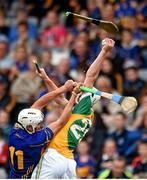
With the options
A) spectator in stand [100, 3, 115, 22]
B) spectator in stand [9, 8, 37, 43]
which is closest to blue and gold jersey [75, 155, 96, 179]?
spectator in stand [100, 3, 115, 22]

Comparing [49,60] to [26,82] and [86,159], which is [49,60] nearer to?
[26,82]

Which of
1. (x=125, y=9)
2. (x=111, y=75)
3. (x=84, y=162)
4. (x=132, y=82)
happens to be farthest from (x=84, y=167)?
(x=125, y=9)

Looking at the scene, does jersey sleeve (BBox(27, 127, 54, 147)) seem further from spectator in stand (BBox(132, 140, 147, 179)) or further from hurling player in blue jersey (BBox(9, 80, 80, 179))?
spectator in stand (BBox(132, 140, 147, 179))

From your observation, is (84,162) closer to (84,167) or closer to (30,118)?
(84,167)

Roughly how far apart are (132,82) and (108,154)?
2142mm

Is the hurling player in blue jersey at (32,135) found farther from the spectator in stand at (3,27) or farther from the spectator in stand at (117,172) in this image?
the spectator in stand at (3,27)

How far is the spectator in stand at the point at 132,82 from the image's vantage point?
16.7 m

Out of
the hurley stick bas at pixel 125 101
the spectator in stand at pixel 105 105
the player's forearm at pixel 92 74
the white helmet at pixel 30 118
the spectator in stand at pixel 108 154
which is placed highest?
the player's forearm at pixel 92 74

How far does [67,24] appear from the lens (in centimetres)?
1934

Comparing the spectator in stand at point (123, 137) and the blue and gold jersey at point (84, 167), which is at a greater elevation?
the spectator in stand at point (123, 137)

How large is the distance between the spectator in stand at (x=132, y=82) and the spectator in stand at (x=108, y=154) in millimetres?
1591

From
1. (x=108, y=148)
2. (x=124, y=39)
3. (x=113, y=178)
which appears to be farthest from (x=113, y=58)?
(x=113, y=178)

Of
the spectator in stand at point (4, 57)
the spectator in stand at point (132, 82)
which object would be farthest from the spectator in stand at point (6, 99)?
the spectator in stand at point (132, 82)

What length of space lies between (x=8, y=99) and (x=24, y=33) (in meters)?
2.19
